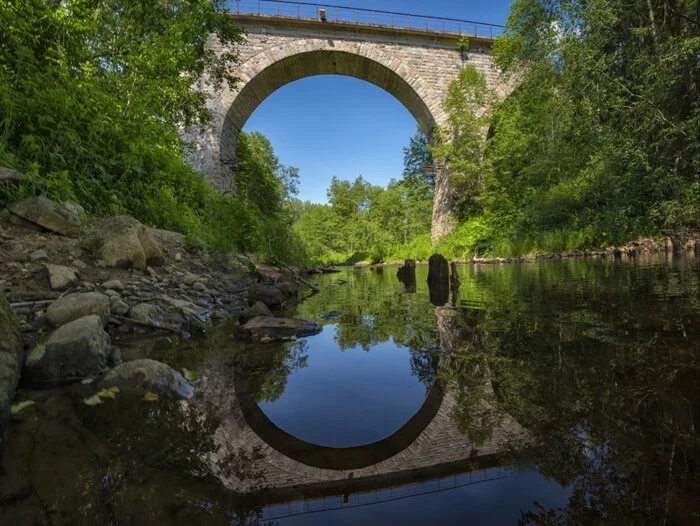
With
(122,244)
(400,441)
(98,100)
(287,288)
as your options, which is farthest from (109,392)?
(98,100)

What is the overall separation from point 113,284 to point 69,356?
1417 millimetres

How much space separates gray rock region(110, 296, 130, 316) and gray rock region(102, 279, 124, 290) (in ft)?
0.94

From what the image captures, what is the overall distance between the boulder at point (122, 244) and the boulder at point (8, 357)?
1.81 meters

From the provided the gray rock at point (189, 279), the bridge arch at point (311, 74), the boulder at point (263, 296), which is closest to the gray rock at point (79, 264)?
the gray rock at point (189, 279)

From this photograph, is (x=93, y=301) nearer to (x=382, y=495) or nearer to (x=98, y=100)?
(x=382, y=495)

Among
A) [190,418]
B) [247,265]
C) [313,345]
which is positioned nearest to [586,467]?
[190,418]

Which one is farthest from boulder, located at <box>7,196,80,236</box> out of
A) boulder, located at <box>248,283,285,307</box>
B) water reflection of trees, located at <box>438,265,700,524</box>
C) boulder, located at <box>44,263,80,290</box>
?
water reflection of trees, located at <box>438,265,700,524</box>

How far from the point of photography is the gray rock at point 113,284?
312cm

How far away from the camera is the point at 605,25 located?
9.93 meters

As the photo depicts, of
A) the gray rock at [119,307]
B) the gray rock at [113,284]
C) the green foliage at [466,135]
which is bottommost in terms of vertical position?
the gray rock at [119,307]

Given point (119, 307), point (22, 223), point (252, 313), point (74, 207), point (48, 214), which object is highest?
point (74, 207)

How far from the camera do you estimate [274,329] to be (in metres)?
3.05

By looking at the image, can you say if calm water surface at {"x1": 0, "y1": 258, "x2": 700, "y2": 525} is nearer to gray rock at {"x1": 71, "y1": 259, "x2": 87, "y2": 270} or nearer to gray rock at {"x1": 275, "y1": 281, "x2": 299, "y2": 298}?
gray rock at {"x1": 71, "y1": 259, "x2": 87, "y2": 270}

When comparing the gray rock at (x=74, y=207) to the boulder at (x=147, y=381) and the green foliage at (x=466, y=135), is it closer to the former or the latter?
the boulder at (x=147, y=381)
